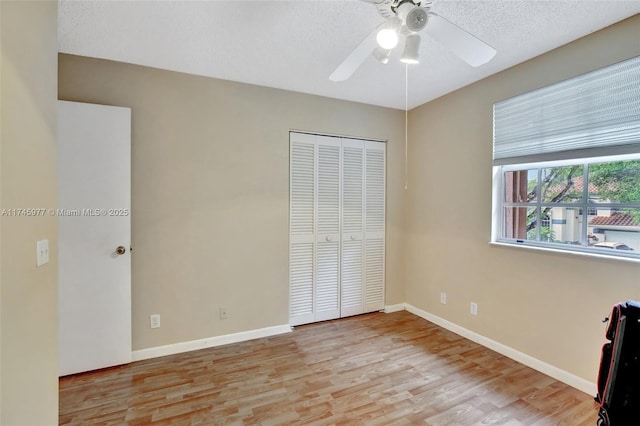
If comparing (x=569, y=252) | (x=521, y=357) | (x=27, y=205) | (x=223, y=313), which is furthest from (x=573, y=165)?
(x=27, y=205)

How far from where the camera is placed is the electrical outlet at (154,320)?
254 centimetres

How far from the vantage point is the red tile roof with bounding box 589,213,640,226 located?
195 centimetres

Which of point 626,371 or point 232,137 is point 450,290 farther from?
point 232,137

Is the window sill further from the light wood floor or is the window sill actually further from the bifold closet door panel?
the bifold closet door panel

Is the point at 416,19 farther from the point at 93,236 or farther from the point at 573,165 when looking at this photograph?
the point at 93,236

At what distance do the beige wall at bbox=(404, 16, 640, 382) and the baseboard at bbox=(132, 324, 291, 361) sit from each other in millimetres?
1765

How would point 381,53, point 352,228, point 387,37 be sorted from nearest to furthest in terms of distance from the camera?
point 387,37 < point 381,53 < point 352,228

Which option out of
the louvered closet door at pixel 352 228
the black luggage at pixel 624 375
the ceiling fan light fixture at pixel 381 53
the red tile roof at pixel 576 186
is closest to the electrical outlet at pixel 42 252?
the ceiling fan light fixture at pixel 381 53

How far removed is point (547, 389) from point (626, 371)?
91 centimetres

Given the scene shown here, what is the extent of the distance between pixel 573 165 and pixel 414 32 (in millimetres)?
1790

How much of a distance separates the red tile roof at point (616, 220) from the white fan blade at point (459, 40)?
1496mm

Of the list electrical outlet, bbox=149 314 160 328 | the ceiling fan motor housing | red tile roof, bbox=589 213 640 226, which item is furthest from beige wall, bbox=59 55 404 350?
red tile roof, bbox=589 213 640 226

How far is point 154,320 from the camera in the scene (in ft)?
8.35

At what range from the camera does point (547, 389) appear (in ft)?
6.86
